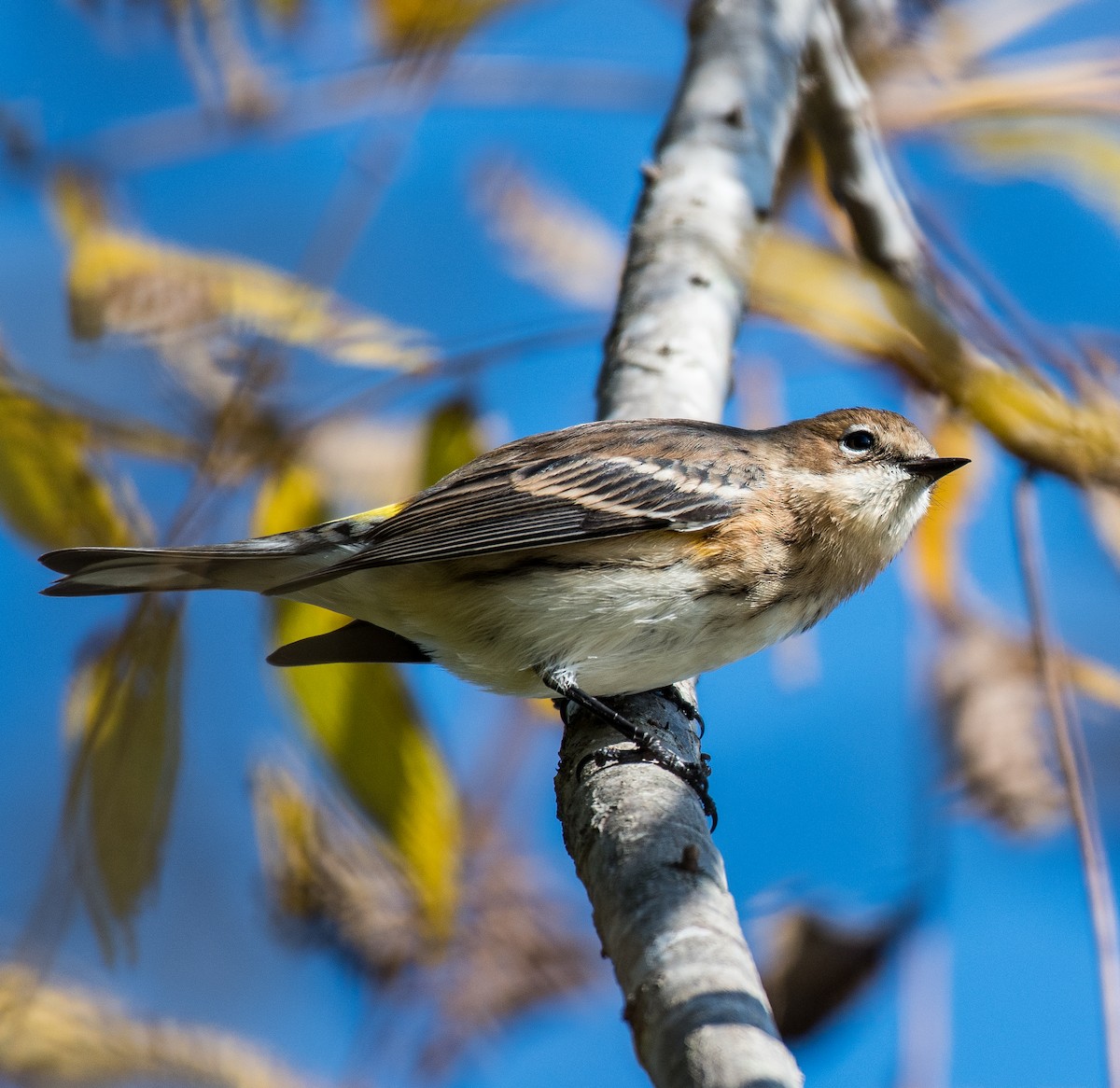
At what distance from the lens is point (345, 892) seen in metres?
3.42

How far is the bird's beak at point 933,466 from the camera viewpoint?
3047 mm

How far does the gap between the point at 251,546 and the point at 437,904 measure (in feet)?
3.20


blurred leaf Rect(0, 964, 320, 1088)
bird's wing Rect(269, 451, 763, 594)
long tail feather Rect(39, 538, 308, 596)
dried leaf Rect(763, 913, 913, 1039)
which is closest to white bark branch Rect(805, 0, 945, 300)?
bird's wing Rect(269, 451, 763, 594)

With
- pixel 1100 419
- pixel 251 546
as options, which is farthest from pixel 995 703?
pixel 251 546

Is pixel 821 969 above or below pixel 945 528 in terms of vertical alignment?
below

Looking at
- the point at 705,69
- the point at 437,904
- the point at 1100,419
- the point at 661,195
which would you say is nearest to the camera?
the point at 1100,419

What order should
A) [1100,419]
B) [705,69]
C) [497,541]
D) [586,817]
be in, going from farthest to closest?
1. [705,69]
2. [497,541]
3. [1100,419]
4. [586,817]

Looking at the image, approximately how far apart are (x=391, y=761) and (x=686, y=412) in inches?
46.4

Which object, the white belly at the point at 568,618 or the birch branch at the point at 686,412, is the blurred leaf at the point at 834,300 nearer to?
the birch branch at the point at 686,412

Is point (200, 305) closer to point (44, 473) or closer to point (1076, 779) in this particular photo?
point (44, 473)

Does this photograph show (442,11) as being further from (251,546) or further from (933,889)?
(933,889)

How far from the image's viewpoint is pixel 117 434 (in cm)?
268

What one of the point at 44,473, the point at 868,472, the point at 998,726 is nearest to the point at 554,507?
the point at 868,472

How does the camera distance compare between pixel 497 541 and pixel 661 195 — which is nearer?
pixel 497 541
